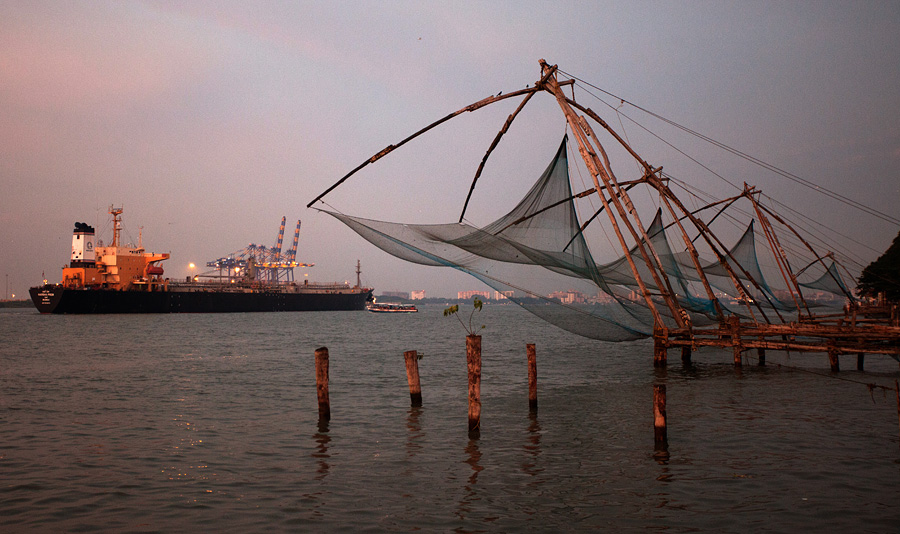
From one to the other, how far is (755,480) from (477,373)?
462cm

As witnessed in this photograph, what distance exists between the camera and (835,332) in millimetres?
16906

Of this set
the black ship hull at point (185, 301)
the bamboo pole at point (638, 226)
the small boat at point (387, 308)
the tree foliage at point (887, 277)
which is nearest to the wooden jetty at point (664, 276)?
the bamboo pole at point (638, 226)

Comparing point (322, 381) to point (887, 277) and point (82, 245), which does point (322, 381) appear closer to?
point (887, 277)

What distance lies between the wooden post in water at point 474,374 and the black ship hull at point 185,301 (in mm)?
78457

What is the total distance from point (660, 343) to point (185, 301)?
276 ft

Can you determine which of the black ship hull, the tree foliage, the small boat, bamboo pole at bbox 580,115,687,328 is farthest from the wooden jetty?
the small boat

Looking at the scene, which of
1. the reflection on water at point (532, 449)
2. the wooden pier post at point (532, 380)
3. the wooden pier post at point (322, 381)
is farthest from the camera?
the wooden pier post at point (532, 380)

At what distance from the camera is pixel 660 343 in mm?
18156

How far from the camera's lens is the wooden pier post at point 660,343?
17559 millimetres

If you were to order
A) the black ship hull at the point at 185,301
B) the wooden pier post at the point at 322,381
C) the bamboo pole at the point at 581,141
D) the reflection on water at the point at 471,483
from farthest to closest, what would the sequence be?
the black ship hull at the point at 185,301, the bamboo pole at the point at 581,141, the wooden pier post at the point at 322,381, the reflection on water at the point at 471,483

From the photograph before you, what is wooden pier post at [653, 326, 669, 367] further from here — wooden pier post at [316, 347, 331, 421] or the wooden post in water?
wooden pier post at [316, 347, 331, 421]

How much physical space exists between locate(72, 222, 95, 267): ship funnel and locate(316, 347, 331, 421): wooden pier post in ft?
262

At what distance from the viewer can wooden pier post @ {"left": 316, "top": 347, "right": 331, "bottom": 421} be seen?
12625 mm

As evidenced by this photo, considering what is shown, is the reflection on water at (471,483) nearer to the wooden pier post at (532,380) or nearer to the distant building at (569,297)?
the wooden pier post at (532,380)
